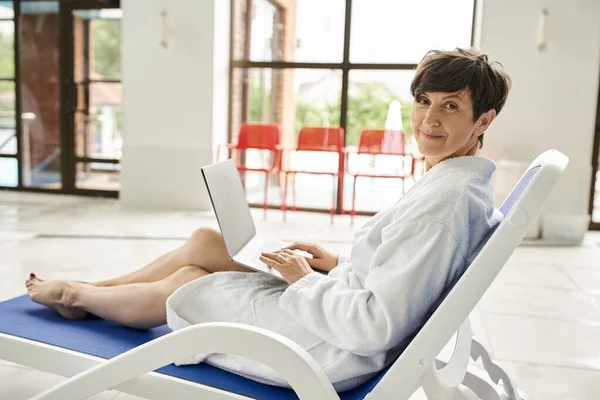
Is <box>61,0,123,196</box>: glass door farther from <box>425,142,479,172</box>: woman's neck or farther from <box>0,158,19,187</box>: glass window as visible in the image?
<box>425,142,479,172</box>: woman's neck

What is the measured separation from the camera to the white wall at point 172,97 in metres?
5.32

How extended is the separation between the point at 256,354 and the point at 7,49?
6396mm

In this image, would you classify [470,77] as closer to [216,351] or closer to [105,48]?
[216,351]

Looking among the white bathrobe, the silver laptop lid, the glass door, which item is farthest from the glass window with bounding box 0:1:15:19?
the white bathrobe

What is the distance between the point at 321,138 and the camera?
5.21m

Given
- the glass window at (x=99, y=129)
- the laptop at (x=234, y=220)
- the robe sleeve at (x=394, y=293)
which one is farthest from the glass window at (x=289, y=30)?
the robe sleeve at (x=394, y=293)

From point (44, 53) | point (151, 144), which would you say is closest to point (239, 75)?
point (151, 144)

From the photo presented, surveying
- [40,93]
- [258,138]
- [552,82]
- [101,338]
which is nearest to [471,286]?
[101,338]

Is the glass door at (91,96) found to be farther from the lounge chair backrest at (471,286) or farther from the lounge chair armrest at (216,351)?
the lounge chair backrest at (471,286)

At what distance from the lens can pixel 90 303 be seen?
166cm

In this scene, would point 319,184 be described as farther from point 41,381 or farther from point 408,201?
point 408,201

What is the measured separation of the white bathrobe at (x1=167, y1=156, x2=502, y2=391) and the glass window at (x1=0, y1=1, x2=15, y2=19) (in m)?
5.97

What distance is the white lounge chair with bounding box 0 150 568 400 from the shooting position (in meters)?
1.01

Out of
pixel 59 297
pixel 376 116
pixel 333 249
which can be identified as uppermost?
pixel 376 116
